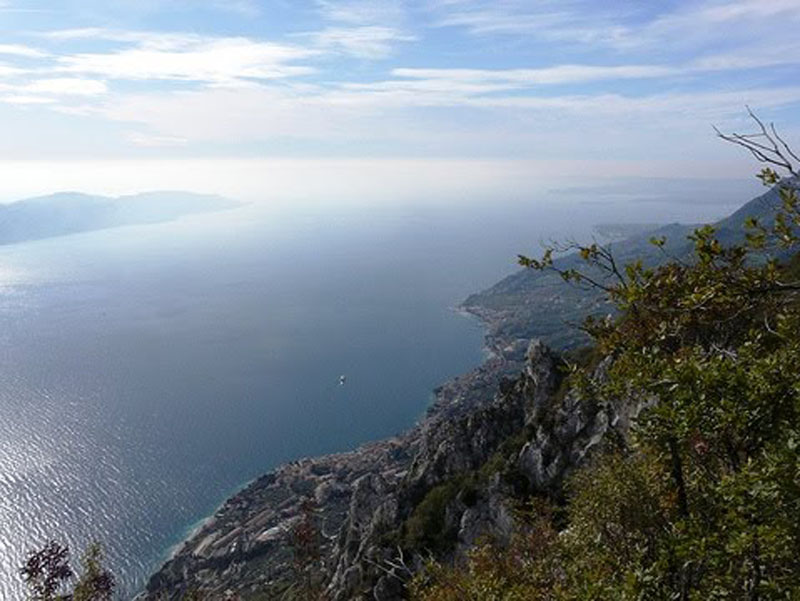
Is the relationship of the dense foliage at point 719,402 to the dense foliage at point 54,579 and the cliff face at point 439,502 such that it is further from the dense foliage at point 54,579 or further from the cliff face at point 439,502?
the cliff face at point 439,502

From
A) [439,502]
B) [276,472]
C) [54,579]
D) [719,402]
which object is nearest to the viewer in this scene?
[719,402]

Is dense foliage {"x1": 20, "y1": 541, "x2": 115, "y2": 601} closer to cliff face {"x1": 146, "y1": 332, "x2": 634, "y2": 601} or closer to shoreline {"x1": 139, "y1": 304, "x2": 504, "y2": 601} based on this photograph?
cliff face {"x1": 146, "y1": 332, "x2": 634, "y2": 601}

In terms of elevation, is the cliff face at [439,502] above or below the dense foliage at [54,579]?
below

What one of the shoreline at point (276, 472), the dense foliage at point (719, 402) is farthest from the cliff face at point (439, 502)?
the dense foliage at point (719, 402)

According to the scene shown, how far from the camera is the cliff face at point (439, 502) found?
179ft

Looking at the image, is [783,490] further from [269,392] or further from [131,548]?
[269,392]

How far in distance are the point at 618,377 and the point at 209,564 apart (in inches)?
4526

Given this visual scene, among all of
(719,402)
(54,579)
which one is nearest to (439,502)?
(54,579)

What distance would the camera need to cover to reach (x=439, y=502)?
6303cm

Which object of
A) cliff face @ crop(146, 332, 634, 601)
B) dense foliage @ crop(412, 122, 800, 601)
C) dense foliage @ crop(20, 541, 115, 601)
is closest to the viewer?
dense foliage @ crop(412, 122, 800, 601)

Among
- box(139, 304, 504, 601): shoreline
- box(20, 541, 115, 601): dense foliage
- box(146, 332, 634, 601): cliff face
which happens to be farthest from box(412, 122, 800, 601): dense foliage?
box(139, 304, 504, 601): shoreline

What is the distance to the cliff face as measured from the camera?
5453cm

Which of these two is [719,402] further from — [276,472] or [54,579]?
[276,472]

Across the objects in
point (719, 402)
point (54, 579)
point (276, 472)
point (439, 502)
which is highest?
point (719, 402)
